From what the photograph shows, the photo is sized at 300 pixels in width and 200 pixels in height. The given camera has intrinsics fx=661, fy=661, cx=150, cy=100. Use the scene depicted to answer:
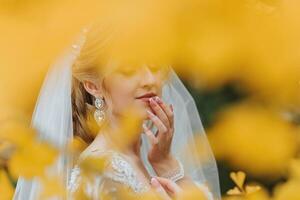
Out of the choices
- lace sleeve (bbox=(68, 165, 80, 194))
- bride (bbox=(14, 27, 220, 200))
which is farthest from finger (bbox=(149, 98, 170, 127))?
Result: lace sleeve (bbox=(68, 165, 80, 194))

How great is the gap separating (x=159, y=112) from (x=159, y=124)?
3 centimetres

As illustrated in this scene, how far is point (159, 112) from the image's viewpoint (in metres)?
1.70

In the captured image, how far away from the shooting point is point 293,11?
0.62 m

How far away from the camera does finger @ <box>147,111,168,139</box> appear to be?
1666 millimetres

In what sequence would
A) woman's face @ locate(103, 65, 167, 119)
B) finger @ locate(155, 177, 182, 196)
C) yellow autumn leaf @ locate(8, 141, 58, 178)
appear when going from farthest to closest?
woman's face @ locate(103, 65, 167, 119)
finger @ locate(155, 177, 182, 196)
yellow autumn leaf @ locate(8, 141, 58, 178)

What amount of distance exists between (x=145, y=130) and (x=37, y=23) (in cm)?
105

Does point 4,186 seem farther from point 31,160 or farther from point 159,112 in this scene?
point 159,112

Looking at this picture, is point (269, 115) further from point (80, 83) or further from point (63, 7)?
point (80, 83)

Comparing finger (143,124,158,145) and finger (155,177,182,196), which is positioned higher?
finger (143,124,158,145)

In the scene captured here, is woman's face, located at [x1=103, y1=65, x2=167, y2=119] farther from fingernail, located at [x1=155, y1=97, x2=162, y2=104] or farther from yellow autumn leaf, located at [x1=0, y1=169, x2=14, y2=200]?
yellow autumn leaf, located at [x1=0, y1=169, x2=14, y2=200]

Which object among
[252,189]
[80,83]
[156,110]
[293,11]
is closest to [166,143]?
[156,110]

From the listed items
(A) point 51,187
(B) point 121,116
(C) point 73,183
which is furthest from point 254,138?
(B) point 121,116

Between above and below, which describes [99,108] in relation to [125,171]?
above

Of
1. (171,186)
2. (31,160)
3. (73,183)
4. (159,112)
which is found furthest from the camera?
(159,112)
